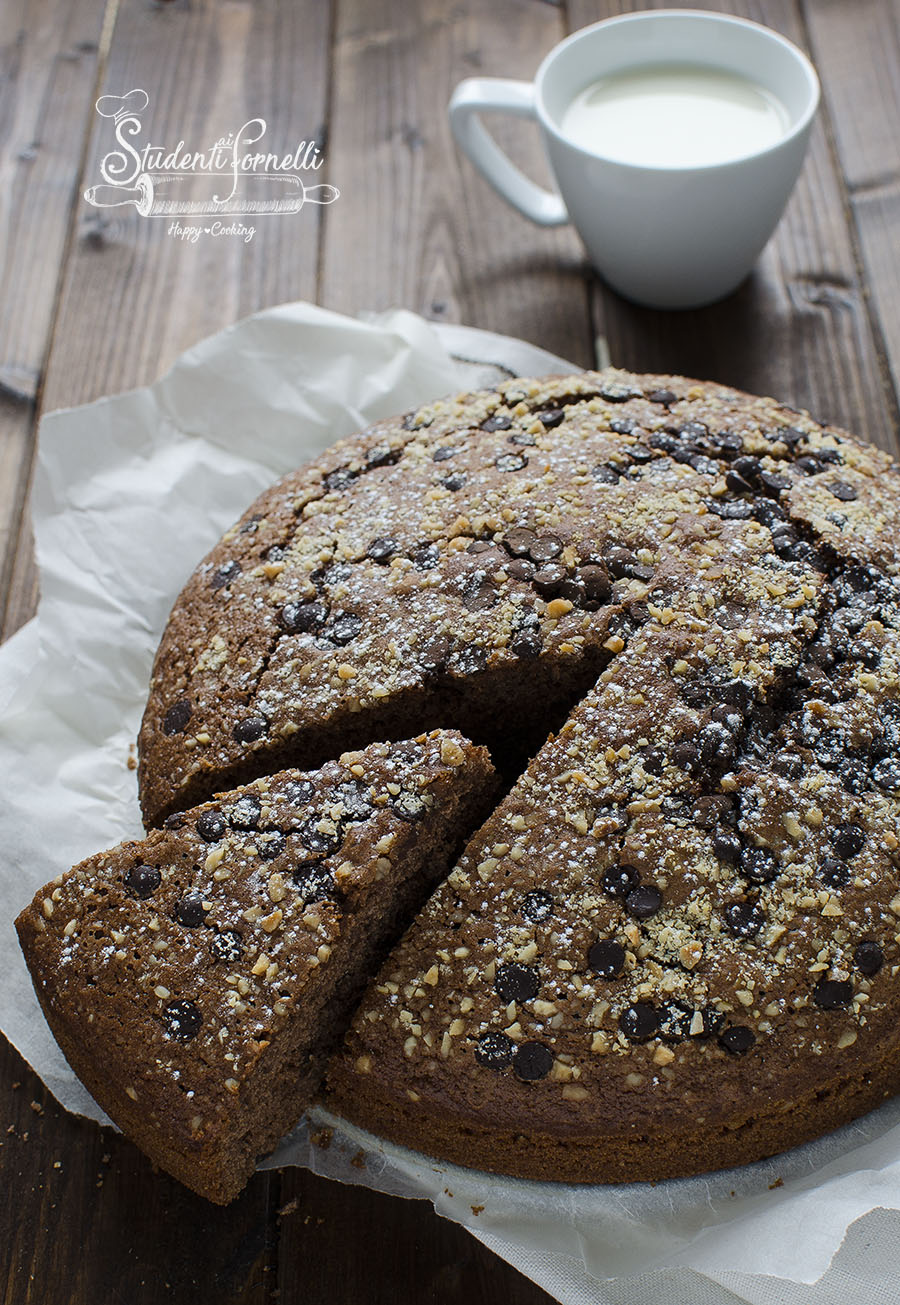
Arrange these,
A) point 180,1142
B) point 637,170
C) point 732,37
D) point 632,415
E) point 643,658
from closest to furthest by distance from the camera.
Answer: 1. point 180,1142
2. point 643,658
3. point 632,415
4. point 637,170
5. point 732,37

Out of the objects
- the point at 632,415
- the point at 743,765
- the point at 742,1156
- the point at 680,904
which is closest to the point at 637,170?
the point at 632,415

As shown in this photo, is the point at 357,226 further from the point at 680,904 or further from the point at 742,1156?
the point at 742,1156

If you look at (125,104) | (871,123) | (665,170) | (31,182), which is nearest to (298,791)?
(665,170)

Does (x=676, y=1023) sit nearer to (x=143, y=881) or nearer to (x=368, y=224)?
(x=143, y=881)

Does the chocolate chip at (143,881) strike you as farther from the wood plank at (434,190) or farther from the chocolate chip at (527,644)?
the wood plank at (434,190)

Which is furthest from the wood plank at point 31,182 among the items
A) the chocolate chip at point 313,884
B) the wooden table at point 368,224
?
the chocolate chip at point 313,884

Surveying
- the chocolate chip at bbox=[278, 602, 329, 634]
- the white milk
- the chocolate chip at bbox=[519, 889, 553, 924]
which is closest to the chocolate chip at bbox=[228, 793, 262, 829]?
the chocolate chip at bbox=[278, 602, 329, 634]
